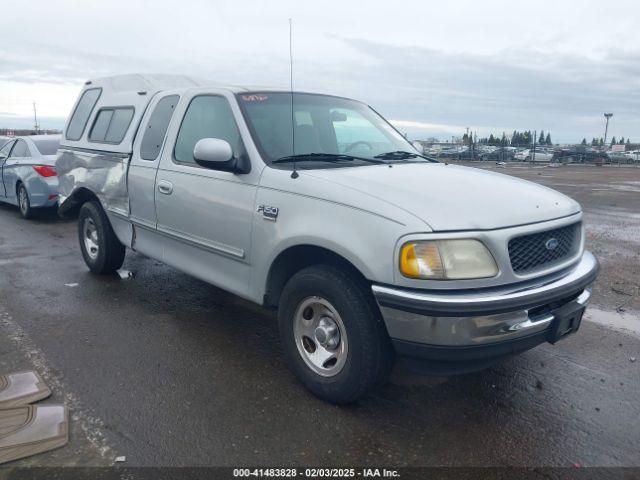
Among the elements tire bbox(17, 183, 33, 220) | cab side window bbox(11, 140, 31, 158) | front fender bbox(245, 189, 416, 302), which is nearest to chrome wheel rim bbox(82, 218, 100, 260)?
front fender bbox(245, 189, 416, 302)

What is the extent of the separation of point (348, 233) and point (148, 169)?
8.18ft

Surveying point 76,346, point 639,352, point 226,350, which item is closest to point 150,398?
point 226,350

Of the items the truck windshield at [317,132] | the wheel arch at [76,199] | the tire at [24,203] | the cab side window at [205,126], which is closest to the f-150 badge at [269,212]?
the truck windshield at [317,132]

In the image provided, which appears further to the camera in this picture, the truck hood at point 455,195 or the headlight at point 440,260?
the truck hood at point 455,195

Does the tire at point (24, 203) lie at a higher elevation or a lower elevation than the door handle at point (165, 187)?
lower

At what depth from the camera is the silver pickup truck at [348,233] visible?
2.88m

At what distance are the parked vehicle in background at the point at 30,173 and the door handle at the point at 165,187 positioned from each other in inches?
233

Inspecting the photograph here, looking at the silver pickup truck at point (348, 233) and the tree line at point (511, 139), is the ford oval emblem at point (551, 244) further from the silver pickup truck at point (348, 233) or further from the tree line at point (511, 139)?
the tree line at point (511, 139)

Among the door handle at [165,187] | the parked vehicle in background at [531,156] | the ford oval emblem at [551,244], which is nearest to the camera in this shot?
the ford oval emblem at [551,244]

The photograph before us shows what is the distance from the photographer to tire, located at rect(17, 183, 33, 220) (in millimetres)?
9836

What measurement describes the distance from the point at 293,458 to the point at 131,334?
2168mm

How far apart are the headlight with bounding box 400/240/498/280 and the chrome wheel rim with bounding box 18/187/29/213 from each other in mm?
8982

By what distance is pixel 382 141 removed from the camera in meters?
4.59

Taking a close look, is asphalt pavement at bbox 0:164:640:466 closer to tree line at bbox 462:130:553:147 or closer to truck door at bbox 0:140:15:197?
truck door at bbox 0:140:15:197
